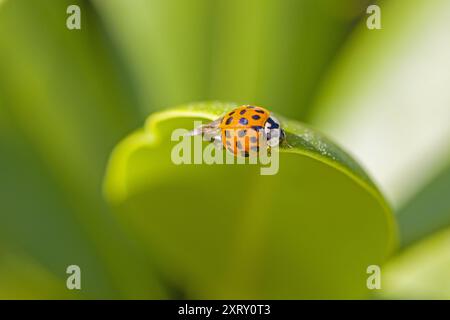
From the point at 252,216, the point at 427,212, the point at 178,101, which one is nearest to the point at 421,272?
the point at 427,212

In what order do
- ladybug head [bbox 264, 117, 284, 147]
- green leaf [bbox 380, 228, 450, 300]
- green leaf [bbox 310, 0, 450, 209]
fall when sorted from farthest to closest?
green leaf [bbox 310, 0, 450, 209]
green leaf [bbox 380, 228, 450, 300]
ladybug head [bbox 264, 117, 284, 147]

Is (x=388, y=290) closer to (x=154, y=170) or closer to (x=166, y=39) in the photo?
(x=154, y=170)

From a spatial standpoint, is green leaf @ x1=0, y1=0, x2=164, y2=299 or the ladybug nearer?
the ladybug

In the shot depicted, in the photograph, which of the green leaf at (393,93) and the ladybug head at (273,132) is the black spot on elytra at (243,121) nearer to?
the ladybug head at (273,132)

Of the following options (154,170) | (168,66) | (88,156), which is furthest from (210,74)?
(154,170)

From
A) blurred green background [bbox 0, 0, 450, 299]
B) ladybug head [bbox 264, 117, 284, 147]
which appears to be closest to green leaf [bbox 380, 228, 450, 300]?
blurred green background [bbox 0, 0, 450, 299]

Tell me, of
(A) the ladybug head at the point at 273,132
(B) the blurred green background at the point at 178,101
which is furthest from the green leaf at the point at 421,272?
(A) the ladybug head at the point at 273,132

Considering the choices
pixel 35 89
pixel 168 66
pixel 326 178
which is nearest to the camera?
pixel 326 178

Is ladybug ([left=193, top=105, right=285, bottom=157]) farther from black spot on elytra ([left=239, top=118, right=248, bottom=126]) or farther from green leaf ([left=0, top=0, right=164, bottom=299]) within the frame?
green leaf ([left=0, top=0, right=164, bottom=299])
